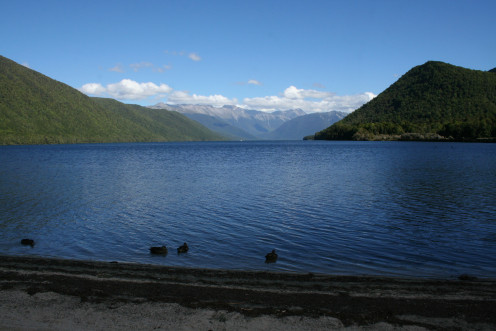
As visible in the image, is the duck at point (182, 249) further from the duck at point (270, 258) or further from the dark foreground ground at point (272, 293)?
the duck at point (270, 258)

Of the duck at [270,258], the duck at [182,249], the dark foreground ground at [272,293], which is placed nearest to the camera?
the dark foreground ground at [272,293]

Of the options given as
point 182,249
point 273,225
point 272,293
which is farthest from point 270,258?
point 273,225

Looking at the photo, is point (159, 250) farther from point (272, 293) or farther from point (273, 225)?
point (273, 225)

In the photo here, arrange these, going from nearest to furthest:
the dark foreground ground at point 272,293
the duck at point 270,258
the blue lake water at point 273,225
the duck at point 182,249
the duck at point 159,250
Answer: the dark foreground ground at point 272,293
the duck at point 270,258
the blue lake water at point 273,225
the duck at point 159,250
the duck at point 182,249

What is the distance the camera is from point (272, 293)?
11.7m

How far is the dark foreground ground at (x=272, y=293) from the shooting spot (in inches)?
396

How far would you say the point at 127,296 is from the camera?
11445mm

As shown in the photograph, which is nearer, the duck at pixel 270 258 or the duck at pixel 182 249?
the duck at pixel 270 258

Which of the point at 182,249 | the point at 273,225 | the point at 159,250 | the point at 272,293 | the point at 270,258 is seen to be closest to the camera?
the point at 272,293

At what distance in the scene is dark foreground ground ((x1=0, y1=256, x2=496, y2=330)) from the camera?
10.1m

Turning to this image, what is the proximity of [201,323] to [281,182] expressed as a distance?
1362 inches

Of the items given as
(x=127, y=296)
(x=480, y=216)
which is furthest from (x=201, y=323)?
(x=480, y=216)

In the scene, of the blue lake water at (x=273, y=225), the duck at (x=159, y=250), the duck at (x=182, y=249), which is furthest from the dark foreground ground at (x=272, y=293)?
the duck at (x=182, y=249)

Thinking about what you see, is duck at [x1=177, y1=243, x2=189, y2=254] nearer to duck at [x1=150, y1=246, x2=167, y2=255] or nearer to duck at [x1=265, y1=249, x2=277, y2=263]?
duck at [x1=150, y1=246, x2=167, y2=255]
